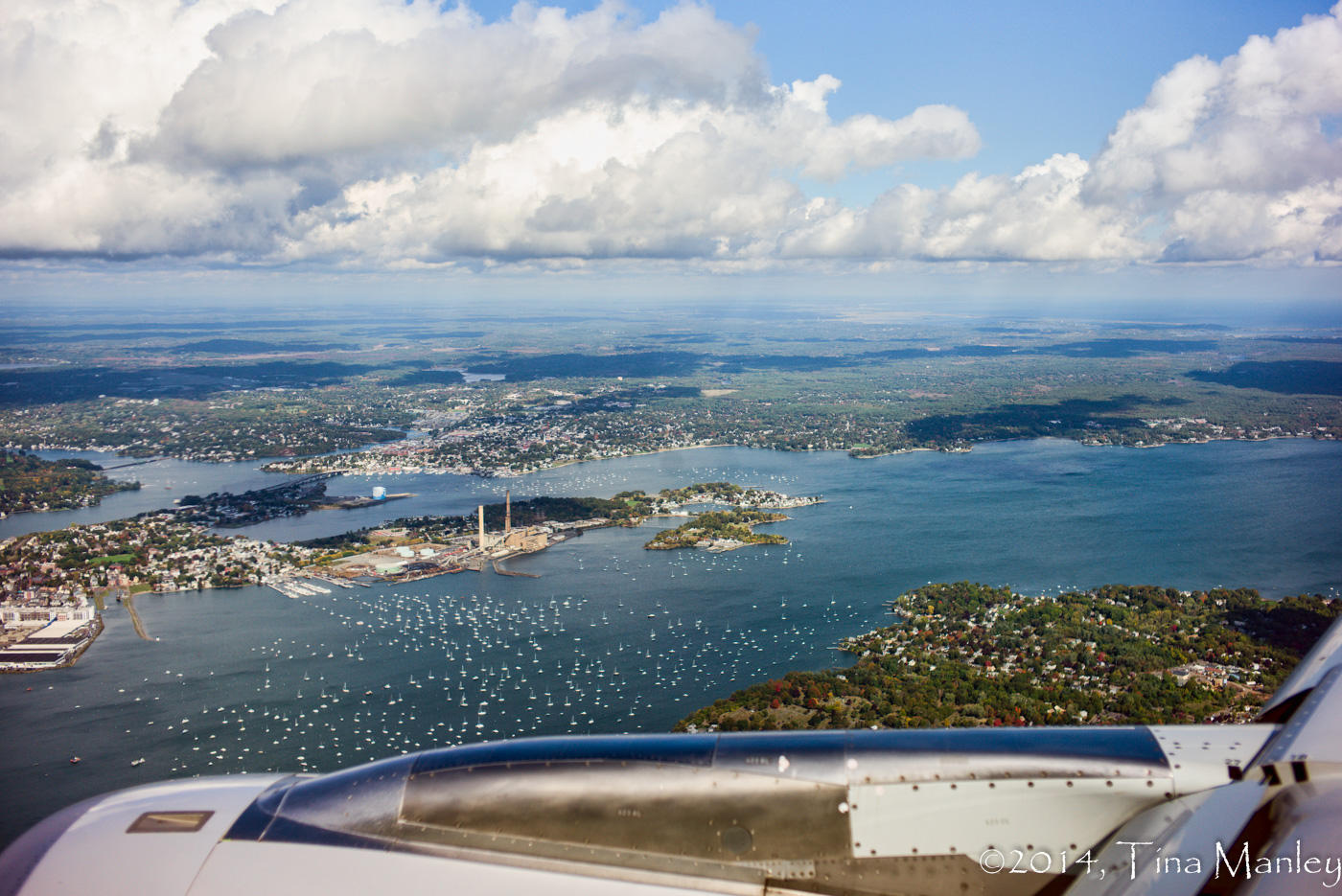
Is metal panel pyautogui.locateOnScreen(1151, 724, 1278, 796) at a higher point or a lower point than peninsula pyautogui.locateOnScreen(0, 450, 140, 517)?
higher

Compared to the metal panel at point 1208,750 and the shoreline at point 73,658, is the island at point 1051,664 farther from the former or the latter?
the shoreline at point 73,658

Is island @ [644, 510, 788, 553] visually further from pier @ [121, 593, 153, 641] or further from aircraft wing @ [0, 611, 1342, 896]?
aircraft wing @ [0, 611, 1342, 896]

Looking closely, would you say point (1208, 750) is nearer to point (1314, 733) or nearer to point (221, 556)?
point (1314, 733)

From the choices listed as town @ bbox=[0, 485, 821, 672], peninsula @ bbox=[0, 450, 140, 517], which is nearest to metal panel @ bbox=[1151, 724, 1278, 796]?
town @ bbox=[0, 485, 821, 672]

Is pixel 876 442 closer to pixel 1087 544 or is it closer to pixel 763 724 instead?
pixel 1087 544

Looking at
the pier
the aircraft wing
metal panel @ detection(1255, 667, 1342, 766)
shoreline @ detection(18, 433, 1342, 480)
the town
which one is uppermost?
metal panel @ detection(1255, 667, 1342, 766)

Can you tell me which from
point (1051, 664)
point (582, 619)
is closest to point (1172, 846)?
point (1051, 664)

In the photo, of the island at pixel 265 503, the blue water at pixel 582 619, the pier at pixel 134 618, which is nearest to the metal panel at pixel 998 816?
the blue water at pixel 582 619
